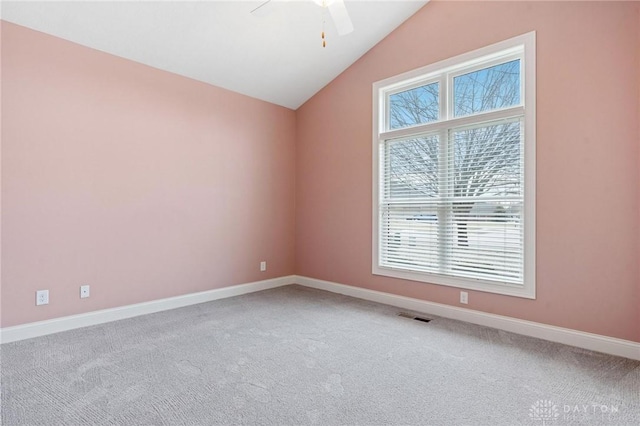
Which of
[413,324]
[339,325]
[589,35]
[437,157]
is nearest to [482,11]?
[589,35]

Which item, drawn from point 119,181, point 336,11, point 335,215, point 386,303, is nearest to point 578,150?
point 336,11

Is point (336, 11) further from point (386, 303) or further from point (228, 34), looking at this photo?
point (386, 303)

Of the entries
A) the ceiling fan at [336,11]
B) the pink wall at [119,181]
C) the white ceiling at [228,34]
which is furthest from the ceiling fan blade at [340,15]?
the pink wall at [119,181]

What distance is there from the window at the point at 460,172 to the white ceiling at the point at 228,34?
727 mm

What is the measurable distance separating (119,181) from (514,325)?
4066 mm

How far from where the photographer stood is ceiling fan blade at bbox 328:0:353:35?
248 cm

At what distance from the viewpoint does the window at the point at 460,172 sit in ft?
10.2

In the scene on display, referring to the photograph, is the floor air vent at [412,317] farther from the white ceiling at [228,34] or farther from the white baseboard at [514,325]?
the white ceiling at [228,34]
